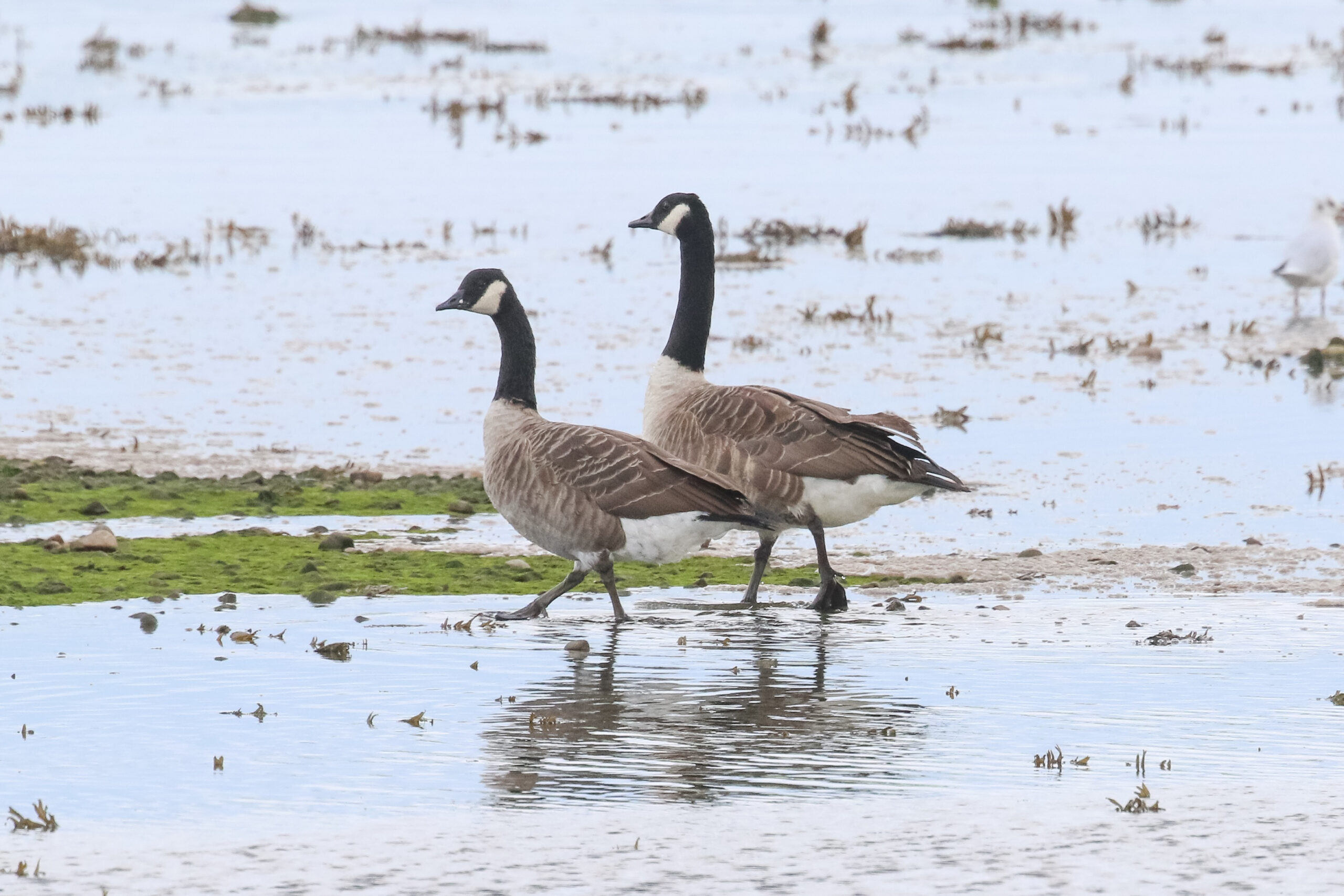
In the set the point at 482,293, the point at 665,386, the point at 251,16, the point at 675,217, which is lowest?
the point at 665,386

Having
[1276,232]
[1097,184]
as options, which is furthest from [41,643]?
[1097,184]

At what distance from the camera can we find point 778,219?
86.7 feet

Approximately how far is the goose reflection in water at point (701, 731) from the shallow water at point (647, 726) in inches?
0.7

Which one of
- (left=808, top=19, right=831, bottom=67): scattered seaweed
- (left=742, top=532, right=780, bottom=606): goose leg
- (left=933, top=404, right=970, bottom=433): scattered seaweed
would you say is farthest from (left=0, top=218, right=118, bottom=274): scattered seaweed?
(left=808, top=19, right=831, bottom=67): scattered seaweed

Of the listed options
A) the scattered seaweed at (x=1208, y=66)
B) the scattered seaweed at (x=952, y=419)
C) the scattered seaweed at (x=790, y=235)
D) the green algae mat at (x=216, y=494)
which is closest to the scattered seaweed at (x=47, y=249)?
the scattered seaweed at (x=790, y=235)

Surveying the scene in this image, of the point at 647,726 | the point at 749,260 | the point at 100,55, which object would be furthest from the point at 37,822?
the point at 100,55

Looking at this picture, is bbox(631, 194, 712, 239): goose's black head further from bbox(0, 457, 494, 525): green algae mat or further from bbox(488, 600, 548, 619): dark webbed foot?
bbox(488, 600, 548, 619): dark webbed foot

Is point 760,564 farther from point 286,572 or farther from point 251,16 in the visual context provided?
point 251,16

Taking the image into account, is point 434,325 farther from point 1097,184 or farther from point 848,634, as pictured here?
point 1097,184

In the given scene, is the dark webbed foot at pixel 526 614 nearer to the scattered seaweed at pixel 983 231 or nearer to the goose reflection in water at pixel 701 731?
the goose reflection in water at pixel 701 731

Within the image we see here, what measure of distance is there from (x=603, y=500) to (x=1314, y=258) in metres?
14.6

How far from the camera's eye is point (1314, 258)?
2145 centimetres

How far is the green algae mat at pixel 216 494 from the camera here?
12102 millimetres

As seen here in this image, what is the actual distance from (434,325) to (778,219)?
7537 mm
